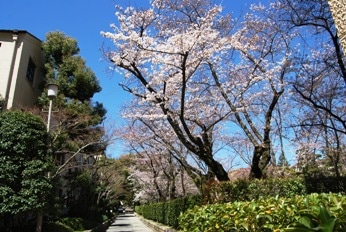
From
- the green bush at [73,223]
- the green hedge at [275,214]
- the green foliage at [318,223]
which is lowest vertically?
the green foliage at [318,223]

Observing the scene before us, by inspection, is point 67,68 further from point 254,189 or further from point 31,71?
point 254,189

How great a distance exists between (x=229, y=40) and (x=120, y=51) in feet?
13.4

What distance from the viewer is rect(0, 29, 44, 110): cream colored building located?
15219 millimetres

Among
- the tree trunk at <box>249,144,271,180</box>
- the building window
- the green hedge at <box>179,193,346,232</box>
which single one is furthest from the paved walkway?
the green hedge at <box>179,193,346,232</box>

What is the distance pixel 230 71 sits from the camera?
1360 centimetres

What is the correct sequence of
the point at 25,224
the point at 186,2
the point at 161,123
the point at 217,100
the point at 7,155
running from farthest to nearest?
the point at 161,123 < the point at 217,100 < the point at 25,224 < the point at 186,2 < the point at 7,155

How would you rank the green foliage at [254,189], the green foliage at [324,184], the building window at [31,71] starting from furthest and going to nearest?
the building window at [31,71] < the green foliage at [254,189] < the green foliage at [324,184]

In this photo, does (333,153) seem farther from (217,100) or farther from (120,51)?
(120,51)

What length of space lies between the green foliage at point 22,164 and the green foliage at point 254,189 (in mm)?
5887

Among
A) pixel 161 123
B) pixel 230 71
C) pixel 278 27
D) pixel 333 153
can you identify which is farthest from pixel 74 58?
pixel 333 153

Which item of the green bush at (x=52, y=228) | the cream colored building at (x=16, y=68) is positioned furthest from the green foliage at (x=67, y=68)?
the green bush at (x=52, y=228)

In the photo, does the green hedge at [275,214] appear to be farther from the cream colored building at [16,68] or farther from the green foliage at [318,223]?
the cream colored building at [16,68]

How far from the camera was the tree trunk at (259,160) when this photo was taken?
1202 cm

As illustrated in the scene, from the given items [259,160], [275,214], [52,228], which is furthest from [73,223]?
[275,214]
